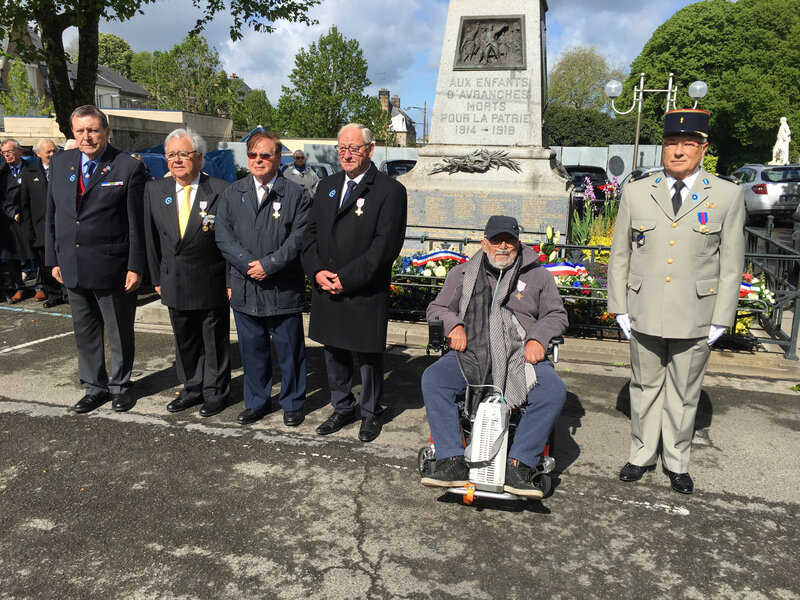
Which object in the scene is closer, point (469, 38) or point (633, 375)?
point (633, 375)

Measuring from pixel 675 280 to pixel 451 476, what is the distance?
66.9 inches

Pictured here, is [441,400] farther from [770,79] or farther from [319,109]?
[770,79]

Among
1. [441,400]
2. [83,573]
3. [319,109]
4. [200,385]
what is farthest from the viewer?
[319,109]

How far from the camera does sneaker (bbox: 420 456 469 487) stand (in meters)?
→ 3.57

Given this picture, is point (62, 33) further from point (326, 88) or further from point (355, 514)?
point (326, 88)

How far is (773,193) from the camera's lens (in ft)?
59.5

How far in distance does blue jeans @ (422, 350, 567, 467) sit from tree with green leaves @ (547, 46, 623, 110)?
59880 mm

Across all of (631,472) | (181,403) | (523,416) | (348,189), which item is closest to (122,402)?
(181,403)

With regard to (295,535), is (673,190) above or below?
above

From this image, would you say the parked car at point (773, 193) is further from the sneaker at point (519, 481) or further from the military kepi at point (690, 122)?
the sneaker at point (519, 481)

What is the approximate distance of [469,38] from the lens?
8.92m

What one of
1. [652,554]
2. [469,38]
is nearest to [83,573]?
[652,554]

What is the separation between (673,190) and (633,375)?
3.79ft

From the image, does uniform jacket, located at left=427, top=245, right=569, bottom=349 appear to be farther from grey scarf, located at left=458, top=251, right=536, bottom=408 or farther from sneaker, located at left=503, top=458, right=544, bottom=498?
sneaker, located at left=503, top=458, right=544, bottom=498
